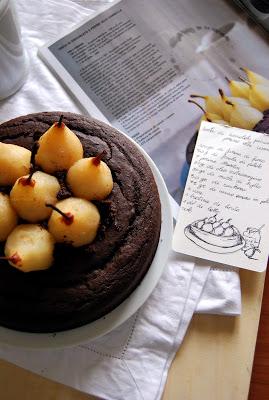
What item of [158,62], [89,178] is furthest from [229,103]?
[89,178]

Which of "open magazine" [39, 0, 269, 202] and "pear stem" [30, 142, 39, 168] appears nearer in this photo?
"pear stem" [30, 142, 39, 168]

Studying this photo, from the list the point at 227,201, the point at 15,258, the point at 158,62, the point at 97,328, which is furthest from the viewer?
the point at 158,62

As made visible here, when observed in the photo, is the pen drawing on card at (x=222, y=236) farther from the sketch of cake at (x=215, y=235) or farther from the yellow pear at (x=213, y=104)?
the yellow pear at (x=213, y=104)

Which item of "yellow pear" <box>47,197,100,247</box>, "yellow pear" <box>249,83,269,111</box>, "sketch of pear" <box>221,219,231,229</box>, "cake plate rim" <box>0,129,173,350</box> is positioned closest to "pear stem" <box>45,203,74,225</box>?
"yellow pear" <box>47,197,100,247</box>

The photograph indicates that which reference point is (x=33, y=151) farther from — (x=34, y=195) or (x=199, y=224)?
(x=199, y=224)

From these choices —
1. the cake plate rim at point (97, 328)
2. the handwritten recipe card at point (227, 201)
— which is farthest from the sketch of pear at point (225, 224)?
the cake plate rim at point (97, 328)

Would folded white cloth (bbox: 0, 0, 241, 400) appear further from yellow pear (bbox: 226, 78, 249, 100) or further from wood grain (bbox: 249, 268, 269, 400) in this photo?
yellow pear (bbox: 226, 78, 249, 100)

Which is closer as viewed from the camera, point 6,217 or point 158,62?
point 6,217
